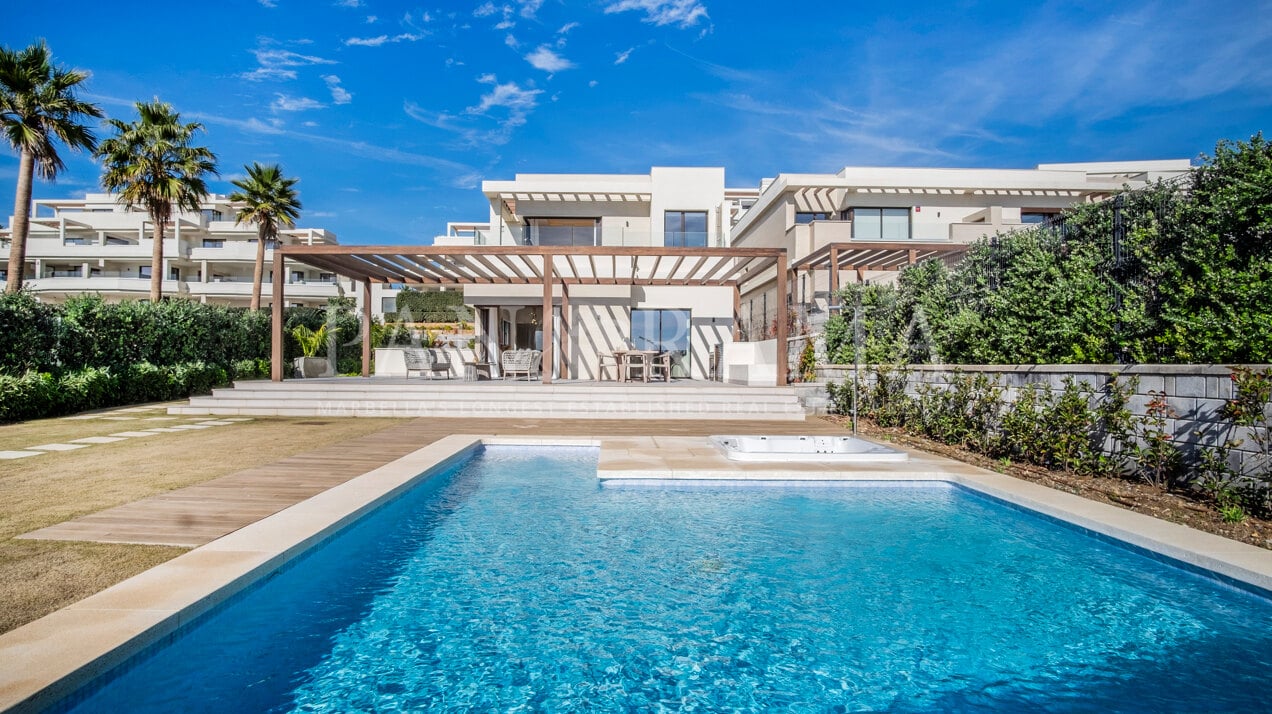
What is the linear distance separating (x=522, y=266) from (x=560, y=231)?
4113mm

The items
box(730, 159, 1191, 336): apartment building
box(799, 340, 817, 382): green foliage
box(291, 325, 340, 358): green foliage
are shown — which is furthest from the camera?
box(730, 159, 1191, 336): apartment building

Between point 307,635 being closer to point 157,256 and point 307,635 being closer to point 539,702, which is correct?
point 539,702

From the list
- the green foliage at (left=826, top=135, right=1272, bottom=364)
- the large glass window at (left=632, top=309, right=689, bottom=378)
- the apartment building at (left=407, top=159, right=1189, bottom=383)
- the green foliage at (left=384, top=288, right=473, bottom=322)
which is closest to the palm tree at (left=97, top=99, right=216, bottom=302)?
the apartment building at (left=407, top=159, right=1189, bottom=383)

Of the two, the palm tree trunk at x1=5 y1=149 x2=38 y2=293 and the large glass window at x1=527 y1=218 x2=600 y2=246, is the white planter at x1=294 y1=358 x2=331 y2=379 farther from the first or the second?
the large glass window at x1=527 y1=218 x2=600 y2=246

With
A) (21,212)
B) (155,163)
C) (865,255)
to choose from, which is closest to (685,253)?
(865,255)

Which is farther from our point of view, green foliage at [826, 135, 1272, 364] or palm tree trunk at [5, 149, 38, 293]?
palm tree trunk at [5, 149, 38, 293]

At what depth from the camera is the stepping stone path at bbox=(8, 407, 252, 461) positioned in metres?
7.17

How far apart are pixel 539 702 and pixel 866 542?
9.89 feet

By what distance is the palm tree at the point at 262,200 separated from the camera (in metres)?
22.5

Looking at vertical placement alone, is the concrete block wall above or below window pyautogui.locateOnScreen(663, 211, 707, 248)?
below

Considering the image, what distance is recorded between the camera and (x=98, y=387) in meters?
12.3

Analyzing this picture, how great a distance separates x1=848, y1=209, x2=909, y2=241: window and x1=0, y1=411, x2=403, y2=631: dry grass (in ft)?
57.3

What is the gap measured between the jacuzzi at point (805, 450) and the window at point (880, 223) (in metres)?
15.9

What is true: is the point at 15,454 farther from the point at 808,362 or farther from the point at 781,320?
the point at 808,362
